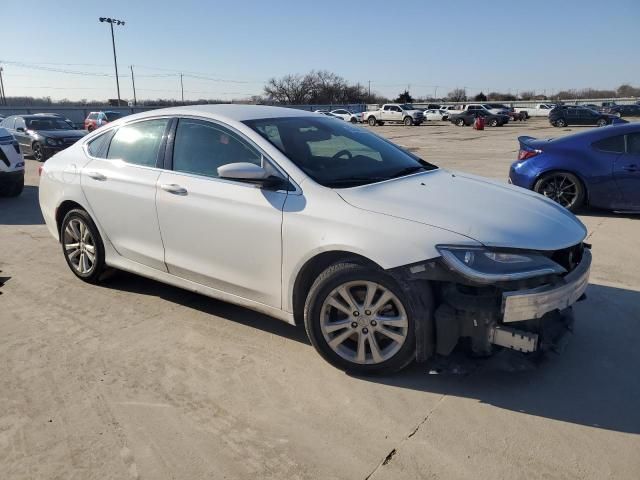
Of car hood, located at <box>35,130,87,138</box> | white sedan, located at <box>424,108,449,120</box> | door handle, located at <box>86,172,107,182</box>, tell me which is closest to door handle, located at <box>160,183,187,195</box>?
door handle, located at <box>86,172,107,182</box>

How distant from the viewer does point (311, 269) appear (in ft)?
11.2

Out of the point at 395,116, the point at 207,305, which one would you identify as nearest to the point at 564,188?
the point at 207,305

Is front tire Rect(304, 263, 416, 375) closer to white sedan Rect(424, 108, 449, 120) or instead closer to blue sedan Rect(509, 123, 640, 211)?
blue sedan Rect(509, 123, 640, 211)

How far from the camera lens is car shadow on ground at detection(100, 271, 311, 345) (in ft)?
13.3

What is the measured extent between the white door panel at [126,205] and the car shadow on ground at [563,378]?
48.8 inches

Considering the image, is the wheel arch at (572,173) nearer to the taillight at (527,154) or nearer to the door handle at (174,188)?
the taillight at (527,154)

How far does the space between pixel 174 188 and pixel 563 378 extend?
299cm

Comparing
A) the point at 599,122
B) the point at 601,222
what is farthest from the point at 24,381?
the point at 599,122

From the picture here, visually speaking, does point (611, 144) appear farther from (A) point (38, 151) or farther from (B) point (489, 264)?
(A) point (38, 151)

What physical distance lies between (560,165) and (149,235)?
5.98 metres

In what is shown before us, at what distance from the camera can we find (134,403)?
10.2 feet

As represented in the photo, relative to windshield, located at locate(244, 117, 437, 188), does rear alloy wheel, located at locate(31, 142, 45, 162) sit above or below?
below

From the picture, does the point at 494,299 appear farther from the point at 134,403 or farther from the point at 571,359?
the point at 134,403

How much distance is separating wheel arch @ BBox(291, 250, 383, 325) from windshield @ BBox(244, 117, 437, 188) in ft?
1.56
